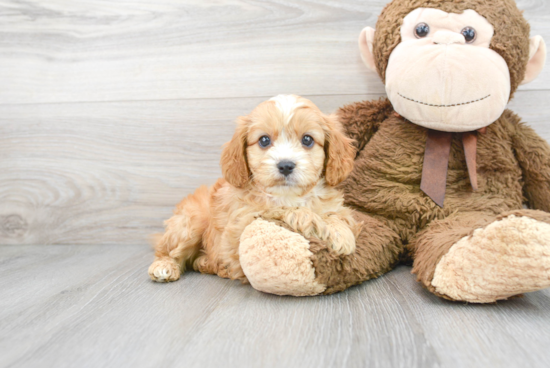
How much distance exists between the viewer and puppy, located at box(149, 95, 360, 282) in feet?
4.58

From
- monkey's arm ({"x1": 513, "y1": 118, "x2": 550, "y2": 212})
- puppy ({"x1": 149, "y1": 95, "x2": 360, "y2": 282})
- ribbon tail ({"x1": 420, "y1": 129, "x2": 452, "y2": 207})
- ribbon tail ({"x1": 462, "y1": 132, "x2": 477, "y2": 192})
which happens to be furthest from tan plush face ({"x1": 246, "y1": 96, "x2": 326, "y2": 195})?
monkey's arm ({"x1": 513, "y1": 118, "x2": 550, "y2": 212})

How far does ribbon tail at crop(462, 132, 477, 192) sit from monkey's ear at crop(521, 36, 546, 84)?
13.3 inches

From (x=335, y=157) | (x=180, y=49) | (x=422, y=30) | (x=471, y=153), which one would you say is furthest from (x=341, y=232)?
(x=180, y=49)

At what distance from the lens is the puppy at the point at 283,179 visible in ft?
4.58

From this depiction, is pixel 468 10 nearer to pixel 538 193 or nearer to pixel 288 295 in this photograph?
pixel 538 193

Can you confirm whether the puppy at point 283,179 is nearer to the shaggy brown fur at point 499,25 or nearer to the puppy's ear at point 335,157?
the puppy's ear at point 335,157

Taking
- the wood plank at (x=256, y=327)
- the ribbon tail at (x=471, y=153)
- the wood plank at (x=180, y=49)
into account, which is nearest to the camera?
the wood plank at (x=256, y=327)

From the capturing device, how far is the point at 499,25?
152 centimetres

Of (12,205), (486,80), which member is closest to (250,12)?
(486,80)

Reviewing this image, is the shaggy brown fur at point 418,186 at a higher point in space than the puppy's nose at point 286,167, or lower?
lower

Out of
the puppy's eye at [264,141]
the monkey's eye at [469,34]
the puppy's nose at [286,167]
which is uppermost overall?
the monkey's eye at [469,34]

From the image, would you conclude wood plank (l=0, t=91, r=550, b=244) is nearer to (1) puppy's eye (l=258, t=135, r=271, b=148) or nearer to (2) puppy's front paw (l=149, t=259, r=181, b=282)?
(2) puppy's front paw (l=149, t=259, r=181, b=282)

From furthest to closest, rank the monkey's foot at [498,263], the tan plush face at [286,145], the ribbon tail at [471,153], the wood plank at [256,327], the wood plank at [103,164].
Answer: the wood plank at [103,164] < the ribbon tail at [471,153] < the tan plush face at [286,145] < the monkey's foot at [498,263] < the wood plank at [256,327]

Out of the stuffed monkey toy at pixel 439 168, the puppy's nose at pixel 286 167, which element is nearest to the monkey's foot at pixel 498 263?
the stuffed monkey toy at pixel 439 168
